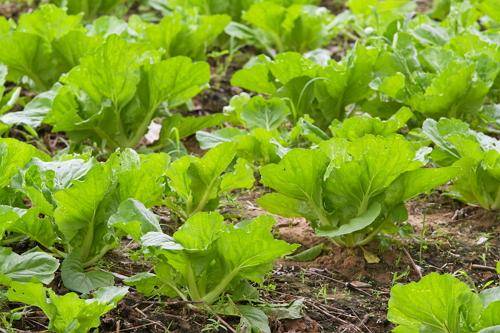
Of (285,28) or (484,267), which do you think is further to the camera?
(285,28)

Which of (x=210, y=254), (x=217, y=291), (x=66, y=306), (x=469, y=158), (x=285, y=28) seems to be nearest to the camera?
(x=66, y=306)

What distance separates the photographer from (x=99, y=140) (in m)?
3.85

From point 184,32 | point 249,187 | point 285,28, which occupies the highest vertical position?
point 249,187

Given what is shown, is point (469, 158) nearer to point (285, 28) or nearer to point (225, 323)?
point (225, 323)


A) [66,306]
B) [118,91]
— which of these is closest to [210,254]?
[66,306]

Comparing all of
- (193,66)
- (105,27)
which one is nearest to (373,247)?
(193,66)

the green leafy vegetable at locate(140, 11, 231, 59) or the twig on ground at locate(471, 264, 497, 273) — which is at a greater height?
the green leafy vegetable at locate(140, 11, 231, 59)

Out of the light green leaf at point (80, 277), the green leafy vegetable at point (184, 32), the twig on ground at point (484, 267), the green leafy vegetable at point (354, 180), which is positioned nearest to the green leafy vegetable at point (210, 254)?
the light green leaf at point (80, 277)

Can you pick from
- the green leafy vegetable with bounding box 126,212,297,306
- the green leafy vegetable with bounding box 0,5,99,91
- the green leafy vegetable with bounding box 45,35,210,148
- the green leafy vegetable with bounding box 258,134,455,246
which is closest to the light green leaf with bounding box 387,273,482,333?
the green leafy vegetable with bounding box 126,212,297,306

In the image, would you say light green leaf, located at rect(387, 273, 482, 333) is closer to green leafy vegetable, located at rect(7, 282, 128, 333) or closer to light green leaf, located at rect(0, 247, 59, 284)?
green leafy vegetable, located at rect(7, 282, 128, 333)

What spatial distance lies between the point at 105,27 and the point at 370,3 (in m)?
1.55

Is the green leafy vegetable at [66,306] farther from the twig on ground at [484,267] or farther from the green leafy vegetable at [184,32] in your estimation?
the green leafy vegetable at [184,32]

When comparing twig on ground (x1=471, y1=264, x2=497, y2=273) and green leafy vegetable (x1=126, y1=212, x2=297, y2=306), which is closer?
green leafy vegetable (x1=126, y1=212, x2=297, y2=306)

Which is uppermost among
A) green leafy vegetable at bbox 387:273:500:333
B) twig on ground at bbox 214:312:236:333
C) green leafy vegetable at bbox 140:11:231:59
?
green leafy vegetable at bbox 387:273:500:333
